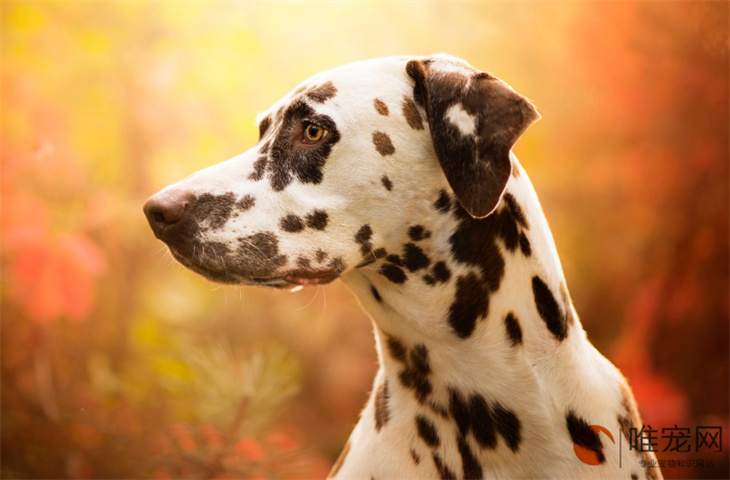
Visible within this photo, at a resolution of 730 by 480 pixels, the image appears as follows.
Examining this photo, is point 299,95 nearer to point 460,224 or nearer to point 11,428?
point 460,224

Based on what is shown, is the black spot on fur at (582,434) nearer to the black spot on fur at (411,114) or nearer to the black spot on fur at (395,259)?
the black spot on fur at (395,259)

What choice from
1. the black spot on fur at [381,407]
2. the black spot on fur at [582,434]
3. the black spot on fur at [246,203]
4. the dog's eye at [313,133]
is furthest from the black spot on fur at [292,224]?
the black spot on fur at [582,434]

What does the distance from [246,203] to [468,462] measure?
1.03m

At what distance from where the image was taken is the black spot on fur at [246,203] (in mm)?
1860

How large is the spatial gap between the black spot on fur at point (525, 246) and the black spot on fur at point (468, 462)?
1.97 feet

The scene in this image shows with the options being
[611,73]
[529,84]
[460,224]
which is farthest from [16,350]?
[611,73]

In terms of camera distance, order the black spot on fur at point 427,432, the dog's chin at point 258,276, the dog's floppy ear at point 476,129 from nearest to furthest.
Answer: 1. the dog's floppy ear at point 476,129
2. the dog's chin at point 258,276
3. the black spot on fur at point 427,432

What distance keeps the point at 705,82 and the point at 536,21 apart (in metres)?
1.10

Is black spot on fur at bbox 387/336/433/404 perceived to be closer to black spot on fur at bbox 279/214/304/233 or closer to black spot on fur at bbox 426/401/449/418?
black spot on fur at bbox 426/401/449/418

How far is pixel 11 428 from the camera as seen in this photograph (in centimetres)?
332

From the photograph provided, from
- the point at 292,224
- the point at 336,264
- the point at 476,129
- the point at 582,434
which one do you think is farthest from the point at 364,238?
the point at 582,434

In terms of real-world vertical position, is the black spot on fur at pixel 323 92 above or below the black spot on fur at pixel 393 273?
above

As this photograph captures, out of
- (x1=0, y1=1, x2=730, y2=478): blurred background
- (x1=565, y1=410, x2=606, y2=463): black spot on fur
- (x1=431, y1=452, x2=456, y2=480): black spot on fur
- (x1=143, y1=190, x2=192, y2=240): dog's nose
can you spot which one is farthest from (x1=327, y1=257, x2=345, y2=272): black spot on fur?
(x1=0, y1=1, x2=730, y2=478): blurred background

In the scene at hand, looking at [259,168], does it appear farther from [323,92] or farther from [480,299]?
[480,299]
